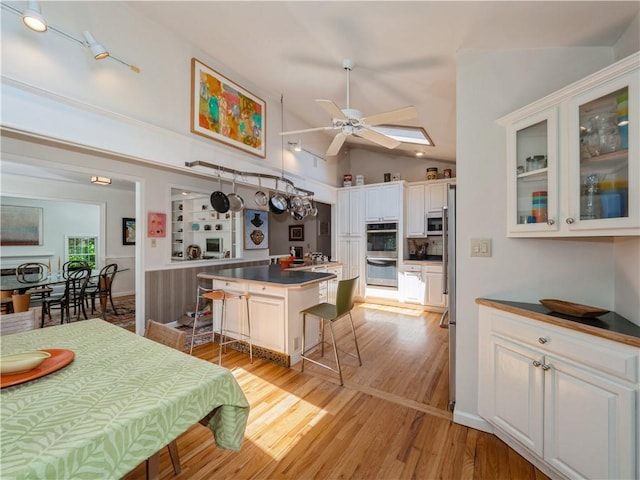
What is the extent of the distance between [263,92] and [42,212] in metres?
5.84

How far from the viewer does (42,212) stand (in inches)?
237

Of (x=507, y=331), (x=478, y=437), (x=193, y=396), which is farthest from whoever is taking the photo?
(x=478, y=437)

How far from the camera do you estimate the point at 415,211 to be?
523cm

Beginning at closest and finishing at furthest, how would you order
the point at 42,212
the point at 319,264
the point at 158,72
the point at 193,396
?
the point at 193,396
the point at 158,72
the point at 319,264
the point at 42,212

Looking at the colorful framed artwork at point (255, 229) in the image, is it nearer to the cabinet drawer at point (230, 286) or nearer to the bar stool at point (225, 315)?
the cabinet drawer at point (230, 286)

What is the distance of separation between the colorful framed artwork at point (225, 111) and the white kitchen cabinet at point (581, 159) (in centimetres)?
307

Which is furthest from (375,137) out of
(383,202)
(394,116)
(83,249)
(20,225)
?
(20,225)

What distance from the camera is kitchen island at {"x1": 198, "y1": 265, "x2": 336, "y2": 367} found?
2.79 metres

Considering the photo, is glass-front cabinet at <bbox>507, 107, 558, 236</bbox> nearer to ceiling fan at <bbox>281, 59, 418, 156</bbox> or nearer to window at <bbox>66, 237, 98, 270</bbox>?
ceiling fan at <bbox>281, 59, 418, 156</bbox>

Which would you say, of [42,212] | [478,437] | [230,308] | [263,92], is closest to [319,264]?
[230,308]

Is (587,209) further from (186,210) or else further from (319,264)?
(186,210)

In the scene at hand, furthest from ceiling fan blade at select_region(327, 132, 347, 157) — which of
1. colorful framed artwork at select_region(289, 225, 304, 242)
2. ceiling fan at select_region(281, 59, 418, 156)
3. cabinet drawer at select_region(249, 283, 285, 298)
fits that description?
colorful framed artwork at select_region(289, 225, 304, 242)

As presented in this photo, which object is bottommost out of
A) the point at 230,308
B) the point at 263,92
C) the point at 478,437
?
the point at 478,437

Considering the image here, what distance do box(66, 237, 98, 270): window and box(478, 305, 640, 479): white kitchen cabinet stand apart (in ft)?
25.8
